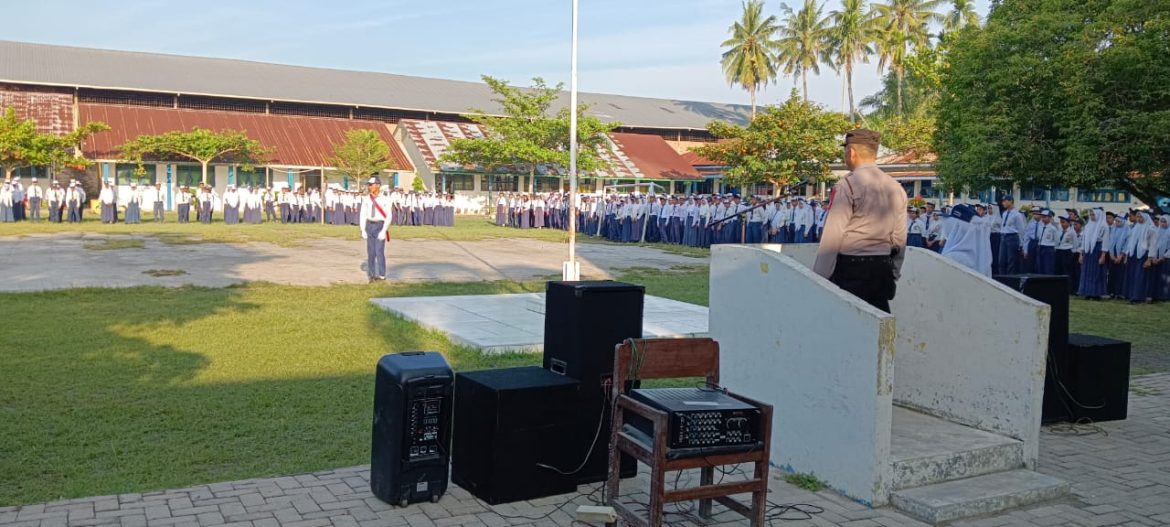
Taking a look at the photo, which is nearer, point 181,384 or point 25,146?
point 181,384

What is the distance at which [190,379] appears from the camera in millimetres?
7969

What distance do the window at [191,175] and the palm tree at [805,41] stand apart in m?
38.2

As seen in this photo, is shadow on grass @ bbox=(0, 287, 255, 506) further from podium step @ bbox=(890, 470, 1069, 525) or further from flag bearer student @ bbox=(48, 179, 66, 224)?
flag bearer student @ bbox=(48, 179, 66, 224)

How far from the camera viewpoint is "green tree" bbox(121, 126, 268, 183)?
44281 millimetres

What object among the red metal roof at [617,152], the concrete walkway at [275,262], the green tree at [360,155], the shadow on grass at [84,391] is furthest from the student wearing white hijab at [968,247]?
the green tree at [360,155]

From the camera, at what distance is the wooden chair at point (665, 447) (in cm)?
430

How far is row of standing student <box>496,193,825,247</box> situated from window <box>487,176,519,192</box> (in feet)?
51.0

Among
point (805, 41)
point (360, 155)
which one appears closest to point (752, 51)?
point (805, 41)

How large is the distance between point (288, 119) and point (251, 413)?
4959cm

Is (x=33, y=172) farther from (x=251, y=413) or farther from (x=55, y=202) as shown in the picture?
(x=251, y=413)

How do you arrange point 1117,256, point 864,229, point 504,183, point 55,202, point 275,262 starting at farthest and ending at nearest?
point 504,183, point 55,202, point 275,262, point 1117,256, point 864,229

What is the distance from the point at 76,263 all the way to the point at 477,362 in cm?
1196

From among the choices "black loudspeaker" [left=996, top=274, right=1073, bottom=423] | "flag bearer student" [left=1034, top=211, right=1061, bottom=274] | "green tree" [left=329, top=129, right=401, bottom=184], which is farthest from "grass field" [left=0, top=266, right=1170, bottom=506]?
"green tree" [left=329, top=129, right=401, bottom=184]

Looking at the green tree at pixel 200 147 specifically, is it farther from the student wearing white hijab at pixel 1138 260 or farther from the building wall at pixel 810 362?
the building wall at pixel 810 362
